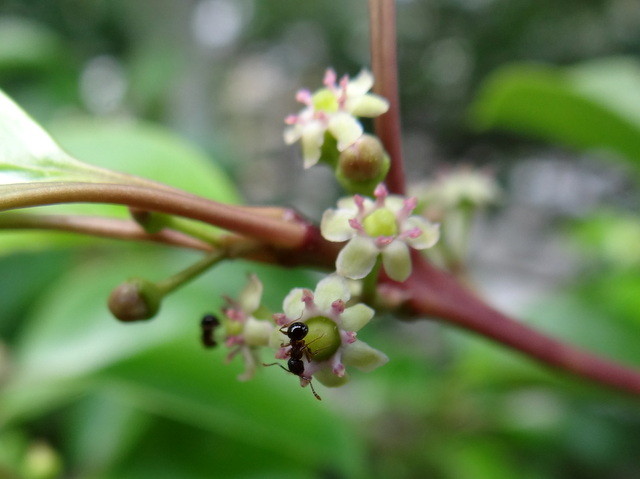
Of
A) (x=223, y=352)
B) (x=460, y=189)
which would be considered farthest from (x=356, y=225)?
(x=223, y=352)

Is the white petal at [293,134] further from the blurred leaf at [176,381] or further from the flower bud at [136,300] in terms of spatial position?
the blurred leaf at [176,381]

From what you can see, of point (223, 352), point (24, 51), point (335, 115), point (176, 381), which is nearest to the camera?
point (335, 115)

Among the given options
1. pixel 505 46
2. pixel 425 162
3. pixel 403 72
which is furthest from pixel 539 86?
pixel 425 162

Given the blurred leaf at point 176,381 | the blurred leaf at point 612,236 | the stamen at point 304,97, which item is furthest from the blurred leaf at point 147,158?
the blurred leaf at point 612,236

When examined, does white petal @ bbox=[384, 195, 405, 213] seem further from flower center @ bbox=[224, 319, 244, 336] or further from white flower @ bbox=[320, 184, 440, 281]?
flower center @ bbox=[224, 319, 244, 336]

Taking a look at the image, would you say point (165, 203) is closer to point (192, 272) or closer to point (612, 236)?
point (192, 272)

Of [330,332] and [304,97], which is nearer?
[330,332]

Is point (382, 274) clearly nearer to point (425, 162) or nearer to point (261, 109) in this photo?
point (425, 162)
